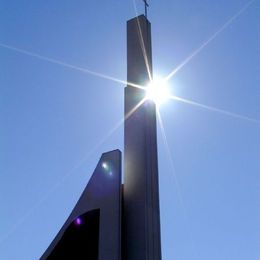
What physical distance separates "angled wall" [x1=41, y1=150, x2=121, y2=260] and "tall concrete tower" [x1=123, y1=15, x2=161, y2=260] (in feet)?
1.15

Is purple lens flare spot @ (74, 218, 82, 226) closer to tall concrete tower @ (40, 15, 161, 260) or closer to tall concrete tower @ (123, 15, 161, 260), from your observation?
tall concrete tower @ (40, 15, 161, 260)

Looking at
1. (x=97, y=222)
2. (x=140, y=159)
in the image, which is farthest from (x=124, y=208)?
(x=140, y=159)

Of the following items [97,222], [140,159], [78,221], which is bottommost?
[97,222]

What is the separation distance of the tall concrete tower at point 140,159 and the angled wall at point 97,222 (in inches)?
13.8

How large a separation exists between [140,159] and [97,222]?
5.55ft

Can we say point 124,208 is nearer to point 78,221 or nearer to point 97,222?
point 97,222

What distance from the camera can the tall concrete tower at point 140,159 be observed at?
9906mm

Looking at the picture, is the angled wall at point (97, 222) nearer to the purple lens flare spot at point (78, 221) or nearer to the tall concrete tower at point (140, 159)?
the purple lens flare spot at point (78, 221)

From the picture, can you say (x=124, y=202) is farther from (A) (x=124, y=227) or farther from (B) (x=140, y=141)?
(B) (x=140, y=141)

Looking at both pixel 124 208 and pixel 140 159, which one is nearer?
pixel 124 208

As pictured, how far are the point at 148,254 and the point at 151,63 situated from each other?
513 centimetres

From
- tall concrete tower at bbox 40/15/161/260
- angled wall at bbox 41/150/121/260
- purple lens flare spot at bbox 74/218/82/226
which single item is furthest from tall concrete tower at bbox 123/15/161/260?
purple lens flare spot at bbox 74/218/82/226

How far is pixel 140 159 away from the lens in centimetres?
1080

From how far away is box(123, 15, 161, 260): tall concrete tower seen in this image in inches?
390
